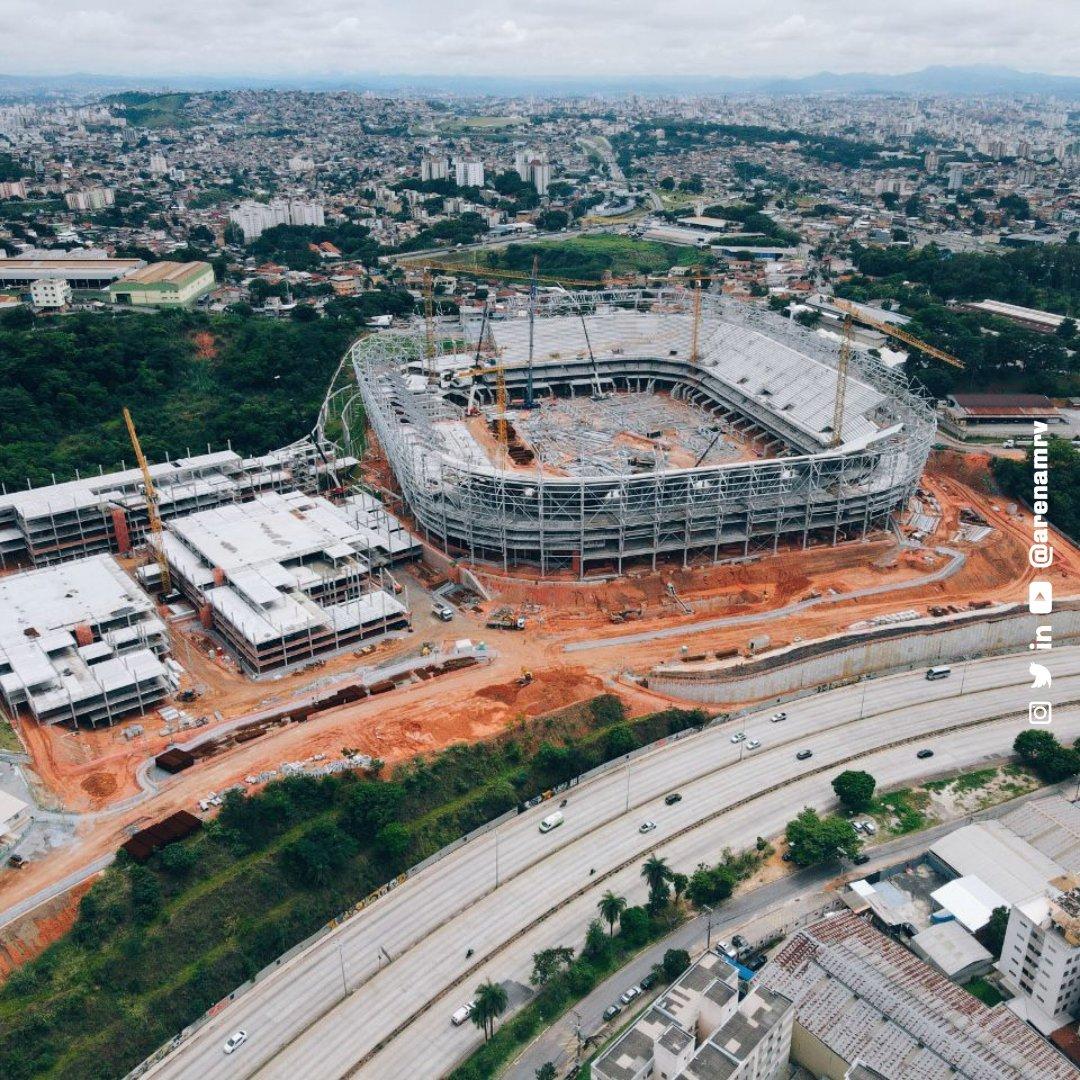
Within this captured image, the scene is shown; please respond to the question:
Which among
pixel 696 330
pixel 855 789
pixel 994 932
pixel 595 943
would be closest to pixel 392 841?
pixel 595 943

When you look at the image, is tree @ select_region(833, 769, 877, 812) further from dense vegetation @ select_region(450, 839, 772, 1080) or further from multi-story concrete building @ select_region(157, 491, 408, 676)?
multi-story concrete building @ select_region(157, 491, 408, 676)

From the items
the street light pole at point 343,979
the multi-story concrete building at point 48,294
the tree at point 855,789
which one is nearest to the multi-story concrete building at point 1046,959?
the tree at point 855,789

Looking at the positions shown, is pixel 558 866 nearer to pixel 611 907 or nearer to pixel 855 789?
pixel 611 907

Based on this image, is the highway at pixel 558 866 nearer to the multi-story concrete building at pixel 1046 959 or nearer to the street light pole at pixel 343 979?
the street light pole at pixel 343 979

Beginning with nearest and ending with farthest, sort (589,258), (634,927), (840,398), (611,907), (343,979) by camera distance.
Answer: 1. (343,979)
2. (611,907)
3. (634,927)
4. (840,398)
5. (589,258)

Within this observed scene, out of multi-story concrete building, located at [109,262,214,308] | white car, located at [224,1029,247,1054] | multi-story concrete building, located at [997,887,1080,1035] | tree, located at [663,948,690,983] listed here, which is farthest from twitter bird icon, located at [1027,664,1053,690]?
multi-story concrete building, located at [109,262,214,308]

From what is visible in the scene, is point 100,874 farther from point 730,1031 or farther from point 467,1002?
point 730,1031
